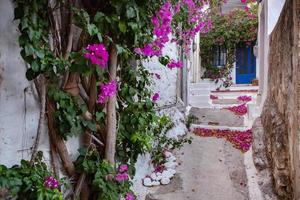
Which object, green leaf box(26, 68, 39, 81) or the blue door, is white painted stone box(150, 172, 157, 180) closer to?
green leaf box(26, 68, 39, 81)

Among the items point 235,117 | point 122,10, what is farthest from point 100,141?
point 235,117

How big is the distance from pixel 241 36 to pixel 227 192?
11806mm

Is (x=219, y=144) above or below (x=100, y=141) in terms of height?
below

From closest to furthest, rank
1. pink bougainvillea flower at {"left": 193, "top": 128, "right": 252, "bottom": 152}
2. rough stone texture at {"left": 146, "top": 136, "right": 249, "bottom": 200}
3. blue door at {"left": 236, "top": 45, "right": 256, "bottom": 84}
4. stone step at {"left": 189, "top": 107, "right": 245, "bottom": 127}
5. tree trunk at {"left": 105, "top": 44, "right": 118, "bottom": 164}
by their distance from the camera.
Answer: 1. tree trunk at {"left": 105, "top": 44, "right": 118, "bottom": 164}
2. rough stone texture at {"left": 146, "top": 136, "right": 249, "bottom": 200}
3. pink bougainvillea flower at {"left": 193, "top": 128, "right": 252, "bottom": 152}
4. stone step at {"left": 189, "top": 107, "right": 245, "bottom": 127}
5. blue door at {"left": 236, "top": 45, "right": 256, "bottom": 84}

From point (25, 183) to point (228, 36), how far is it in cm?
1403

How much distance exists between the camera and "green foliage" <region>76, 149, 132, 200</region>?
2.63 meters

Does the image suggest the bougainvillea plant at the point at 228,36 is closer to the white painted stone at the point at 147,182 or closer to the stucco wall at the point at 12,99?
the white painted stone at the point at 147,182

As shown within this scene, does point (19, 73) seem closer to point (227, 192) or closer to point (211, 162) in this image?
point (227, 192)

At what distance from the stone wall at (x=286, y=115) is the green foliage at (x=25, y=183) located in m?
2.31

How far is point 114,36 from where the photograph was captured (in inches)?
106

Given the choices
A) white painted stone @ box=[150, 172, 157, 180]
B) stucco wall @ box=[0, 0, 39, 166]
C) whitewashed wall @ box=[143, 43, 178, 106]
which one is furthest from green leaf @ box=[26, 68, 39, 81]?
whitewashed wall @ box=[143, 43, 178, 106]

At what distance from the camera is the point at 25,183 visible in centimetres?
212

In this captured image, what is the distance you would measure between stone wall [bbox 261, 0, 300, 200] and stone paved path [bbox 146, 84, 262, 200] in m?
0.46

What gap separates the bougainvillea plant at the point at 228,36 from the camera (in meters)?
14.8
